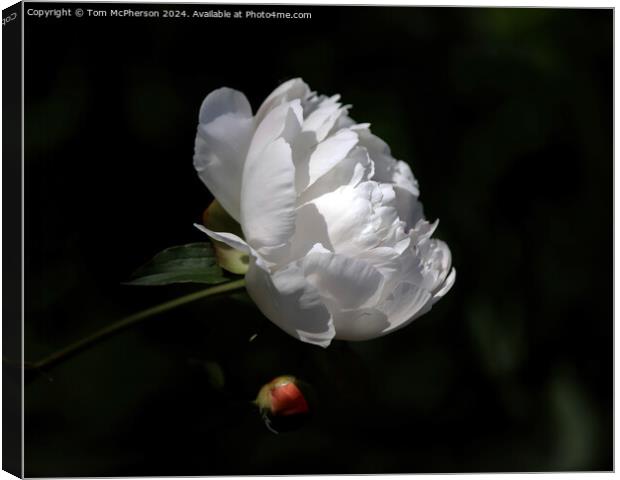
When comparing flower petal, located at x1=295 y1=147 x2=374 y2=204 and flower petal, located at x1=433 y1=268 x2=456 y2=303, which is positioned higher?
flower petal, located at x1=295 y1=147 x2=374 y2=204

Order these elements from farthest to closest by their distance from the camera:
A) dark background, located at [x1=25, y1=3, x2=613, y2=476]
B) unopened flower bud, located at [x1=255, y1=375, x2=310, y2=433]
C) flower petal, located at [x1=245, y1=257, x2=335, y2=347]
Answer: dark background, located at [x1=25, y1=3, x2=613, y2=476]
unopened flower bud, located at [x1=255, y1=375, x2=310, y2=433]
flower petal, located at [x1=245, y1=257, x2=335, y2=347]

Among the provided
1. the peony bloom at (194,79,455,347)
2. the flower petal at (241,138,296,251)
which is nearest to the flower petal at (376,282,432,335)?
the peony bloom at (194,79,455,347)

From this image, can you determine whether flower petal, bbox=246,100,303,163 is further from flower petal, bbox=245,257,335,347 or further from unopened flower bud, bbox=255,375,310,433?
unopened flower bud, bbox=255,375,310,433

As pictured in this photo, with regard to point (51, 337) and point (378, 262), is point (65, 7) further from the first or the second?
point (378, 262)

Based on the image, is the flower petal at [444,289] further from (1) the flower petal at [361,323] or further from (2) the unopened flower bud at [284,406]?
(2) the unopened flower bud at [284,406]

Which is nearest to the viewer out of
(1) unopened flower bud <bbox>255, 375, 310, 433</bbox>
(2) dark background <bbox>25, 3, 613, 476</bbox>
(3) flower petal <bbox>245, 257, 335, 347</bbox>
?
(3) flower petal <bbox>245, 257, 335, 347</bbox>

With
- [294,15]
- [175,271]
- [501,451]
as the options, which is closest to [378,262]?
[175,271]

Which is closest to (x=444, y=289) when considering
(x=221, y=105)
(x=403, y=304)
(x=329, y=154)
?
(x=403, y=304)
